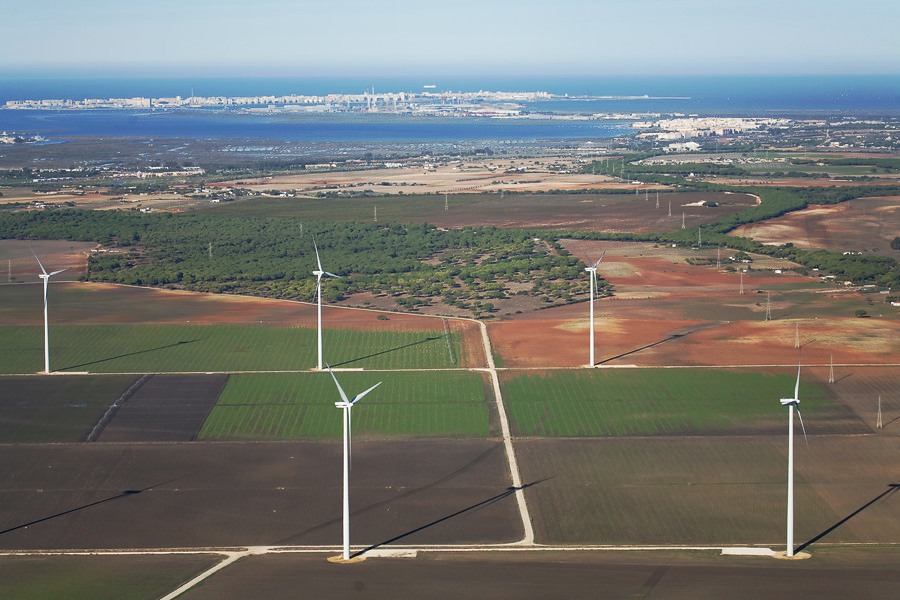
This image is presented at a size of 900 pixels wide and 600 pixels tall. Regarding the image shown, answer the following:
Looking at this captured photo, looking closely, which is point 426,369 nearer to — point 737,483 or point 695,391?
point 695,391

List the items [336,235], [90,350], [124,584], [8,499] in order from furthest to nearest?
1. [336,235]
2. [90,350]
3. [8,499]
4. [124,584]

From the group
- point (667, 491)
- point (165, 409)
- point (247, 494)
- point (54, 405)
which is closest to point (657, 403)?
point (667, 491)

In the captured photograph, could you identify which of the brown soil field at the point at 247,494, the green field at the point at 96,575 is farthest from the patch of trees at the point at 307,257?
the green field at the point at 96,575

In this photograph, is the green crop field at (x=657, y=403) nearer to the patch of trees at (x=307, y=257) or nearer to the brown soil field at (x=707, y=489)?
the brown soil field at (x=707, y=489)

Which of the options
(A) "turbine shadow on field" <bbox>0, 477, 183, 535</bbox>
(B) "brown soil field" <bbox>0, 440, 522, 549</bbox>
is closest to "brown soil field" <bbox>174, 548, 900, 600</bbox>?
(B) "brown soil field" <bbox>0, 440, 522, 549</bbox>

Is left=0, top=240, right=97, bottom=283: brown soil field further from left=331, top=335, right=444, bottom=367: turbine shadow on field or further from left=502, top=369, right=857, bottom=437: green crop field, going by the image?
left=502, top=369, right=857, bottom=437: green crop field

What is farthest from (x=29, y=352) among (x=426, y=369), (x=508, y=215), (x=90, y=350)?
(x=508, y=215)

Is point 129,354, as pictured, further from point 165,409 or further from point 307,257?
point 307,257
